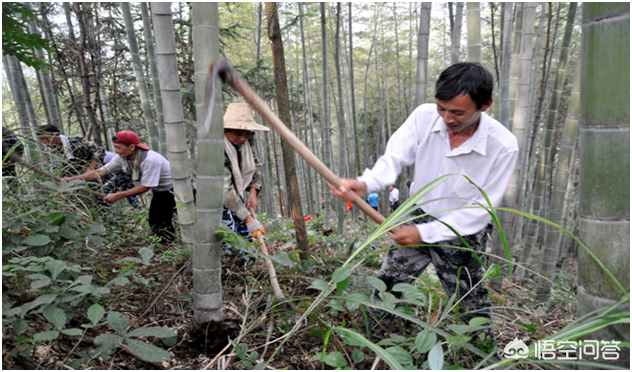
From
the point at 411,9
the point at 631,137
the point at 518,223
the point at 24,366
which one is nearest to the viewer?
the point at 631,137

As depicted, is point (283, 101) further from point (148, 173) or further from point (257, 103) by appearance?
point (257, 103)

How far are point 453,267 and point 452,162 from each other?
0.51 meters

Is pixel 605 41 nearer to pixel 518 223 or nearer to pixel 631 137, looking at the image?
pixel 631 137

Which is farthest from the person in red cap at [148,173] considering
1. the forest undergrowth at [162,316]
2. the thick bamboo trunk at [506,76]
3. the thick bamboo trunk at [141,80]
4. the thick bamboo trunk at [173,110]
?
the thick bamboo trunk at [506,76]

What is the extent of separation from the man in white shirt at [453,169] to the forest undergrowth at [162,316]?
0.16 metres

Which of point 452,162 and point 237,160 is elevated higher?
point 452,162

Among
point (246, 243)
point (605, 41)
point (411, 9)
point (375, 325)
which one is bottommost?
point (375, 325)

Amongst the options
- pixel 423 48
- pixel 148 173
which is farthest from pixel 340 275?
pixel 423 48

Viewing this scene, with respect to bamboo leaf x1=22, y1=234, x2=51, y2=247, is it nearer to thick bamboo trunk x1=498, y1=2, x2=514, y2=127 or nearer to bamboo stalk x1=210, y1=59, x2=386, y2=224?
bamboo stalk x1=210, y1=59, x2=386, y2=224

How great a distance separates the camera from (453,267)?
71.1 inches

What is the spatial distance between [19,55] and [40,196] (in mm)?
958

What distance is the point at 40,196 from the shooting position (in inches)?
76.5

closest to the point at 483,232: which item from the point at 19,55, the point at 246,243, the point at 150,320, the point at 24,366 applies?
the point at 246,243

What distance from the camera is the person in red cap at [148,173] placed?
3.36m
